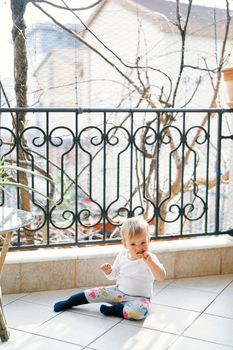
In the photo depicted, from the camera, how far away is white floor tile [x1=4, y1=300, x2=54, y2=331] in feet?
7.80

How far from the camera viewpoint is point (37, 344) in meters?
2.19

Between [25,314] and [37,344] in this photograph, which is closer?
[37,344]

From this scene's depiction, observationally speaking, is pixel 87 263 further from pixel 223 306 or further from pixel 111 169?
pixel 111 169

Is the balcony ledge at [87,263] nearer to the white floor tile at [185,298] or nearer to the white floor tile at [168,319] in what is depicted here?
the white floor tile at [185,298]

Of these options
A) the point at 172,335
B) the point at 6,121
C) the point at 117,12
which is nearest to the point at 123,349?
the point at 172,335

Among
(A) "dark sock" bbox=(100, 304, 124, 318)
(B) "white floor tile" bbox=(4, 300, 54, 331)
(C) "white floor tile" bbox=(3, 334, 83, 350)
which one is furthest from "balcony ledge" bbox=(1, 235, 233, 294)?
(C) "white floor tile" bbox=(3, 334, 83, 350)

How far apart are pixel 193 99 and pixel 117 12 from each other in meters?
0.83

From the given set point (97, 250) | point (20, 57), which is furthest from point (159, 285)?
point (20, 57)

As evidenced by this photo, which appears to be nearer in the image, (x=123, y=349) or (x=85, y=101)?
(x=123, y=349)

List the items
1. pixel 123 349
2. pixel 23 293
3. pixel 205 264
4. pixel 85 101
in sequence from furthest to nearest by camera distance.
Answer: pixel 85 101 < pixel 205 264 < pixel 23 293 < pixel 123 349

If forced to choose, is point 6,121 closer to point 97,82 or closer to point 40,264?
point 97,82

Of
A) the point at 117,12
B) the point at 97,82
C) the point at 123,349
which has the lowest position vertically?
the point at 123,349

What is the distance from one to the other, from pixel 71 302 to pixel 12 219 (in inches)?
25.7

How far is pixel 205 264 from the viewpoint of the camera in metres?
3.07
